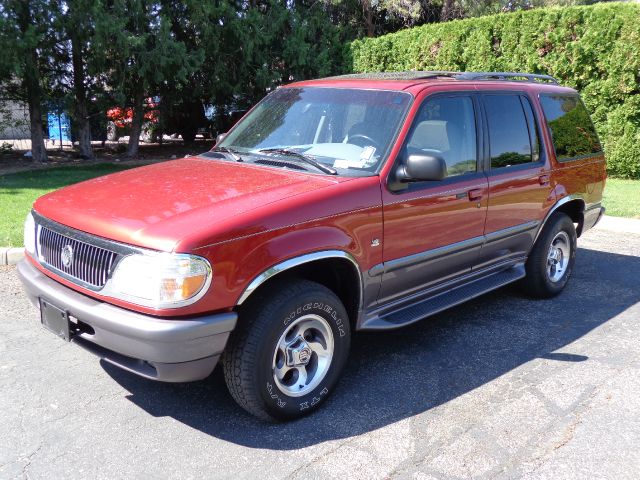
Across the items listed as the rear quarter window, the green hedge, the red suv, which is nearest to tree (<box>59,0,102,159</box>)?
the green hedge

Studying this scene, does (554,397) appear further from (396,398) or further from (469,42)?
(469,42)

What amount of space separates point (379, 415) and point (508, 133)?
2.64 metres

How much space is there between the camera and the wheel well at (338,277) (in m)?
3.60

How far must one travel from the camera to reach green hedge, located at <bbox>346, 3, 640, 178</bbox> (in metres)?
11.3

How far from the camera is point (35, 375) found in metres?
3.92

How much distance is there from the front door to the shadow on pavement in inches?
21.8

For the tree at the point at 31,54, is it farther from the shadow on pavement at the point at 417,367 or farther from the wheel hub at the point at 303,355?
the wheel hub at the point at 303,355

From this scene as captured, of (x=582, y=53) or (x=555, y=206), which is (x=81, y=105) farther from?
(x=555, y=206)

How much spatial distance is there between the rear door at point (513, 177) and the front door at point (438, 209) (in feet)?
0.50

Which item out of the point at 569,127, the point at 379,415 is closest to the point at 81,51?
the point at 569,127

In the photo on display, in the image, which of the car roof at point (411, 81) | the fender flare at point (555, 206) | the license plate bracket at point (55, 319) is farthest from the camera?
the fender flare at point (555, 206)

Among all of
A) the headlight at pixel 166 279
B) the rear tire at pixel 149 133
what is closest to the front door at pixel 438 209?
the headlight at pixel 166 279

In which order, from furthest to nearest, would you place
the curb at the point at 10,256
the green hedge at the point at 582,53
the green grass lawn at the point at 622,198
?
the green hedge at the point at 582,53
the green grass lawn at the point at 622,198
the curb at the point at 10,256

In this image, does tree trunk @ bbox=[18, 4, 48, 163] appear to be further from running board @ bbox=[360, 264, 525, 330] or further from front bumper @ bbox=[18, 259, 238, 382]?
running board @ bbox=[360, 264, 525, 330]
